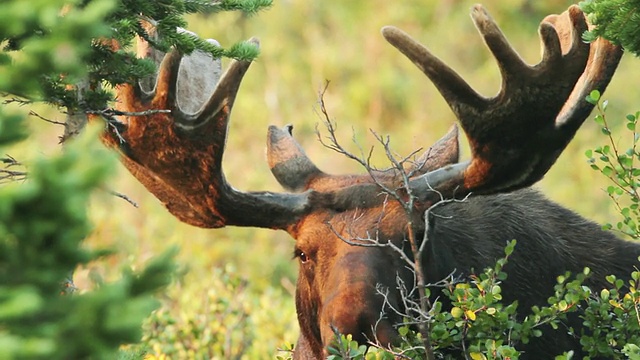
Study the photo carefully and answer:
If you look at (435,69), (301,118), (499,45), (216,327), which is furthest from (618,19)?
(301,118)

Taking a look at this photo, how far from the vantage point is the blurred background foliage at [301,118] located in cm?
998

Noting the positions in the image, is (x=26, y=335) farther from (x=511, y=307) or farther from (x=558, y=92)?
(x=558, y=92)

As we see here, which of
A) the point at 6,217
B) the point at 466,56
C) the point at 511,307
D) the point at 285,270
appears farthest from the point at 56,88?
the point at 466,56

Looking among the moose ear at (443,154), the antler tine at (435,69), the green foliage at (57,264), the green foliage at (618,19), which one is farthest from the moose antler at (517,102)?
the green foliage at (57,264)

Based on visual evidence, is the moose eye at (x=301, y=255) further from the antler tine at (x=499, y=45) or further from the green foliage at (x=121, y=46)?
the antler tine at (x=499, y=45)

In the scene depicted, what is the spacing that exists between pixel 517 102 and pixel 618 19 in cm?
108

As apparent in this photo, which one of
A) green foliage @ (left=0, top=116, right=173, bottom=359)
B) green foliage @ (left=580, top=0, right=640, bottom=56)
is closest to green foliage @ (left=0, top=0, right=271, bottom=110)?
green foliage @ (left=0, top=116, right=173, bottom=359)

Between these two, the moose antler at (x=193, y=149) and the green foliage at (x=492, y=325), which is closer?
the green foliage at (x=492, y=325)

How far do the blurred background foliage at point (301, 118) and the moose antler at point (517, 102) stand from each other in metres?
3.15

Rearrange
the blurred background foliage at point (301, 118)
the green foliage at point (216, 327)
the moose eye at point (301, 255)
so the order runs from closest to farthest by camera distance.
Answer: the moose eye at point (301, 255) < the green foliage at point (216, 327) < the blurred background foliage at point (301, 118)

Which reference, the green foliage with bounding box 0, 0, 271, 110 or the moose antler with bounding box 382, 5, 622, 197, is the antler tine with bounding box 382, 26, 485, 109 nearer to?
the moose antler with bounding box 382, 5, 622, 197

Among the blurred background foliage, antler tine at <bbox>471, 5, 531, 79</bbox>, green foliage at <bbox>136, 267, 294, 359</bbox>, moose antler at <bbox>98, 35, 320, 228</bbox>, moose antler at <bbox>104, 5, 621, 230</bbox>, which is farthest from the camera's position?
the blurred background foliage

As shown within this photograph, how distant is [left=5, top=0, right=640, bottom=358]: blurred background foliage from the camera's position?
9984mm

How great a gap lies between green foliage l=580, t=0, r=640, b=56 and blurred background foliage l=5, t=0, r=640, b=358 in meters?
4.42
